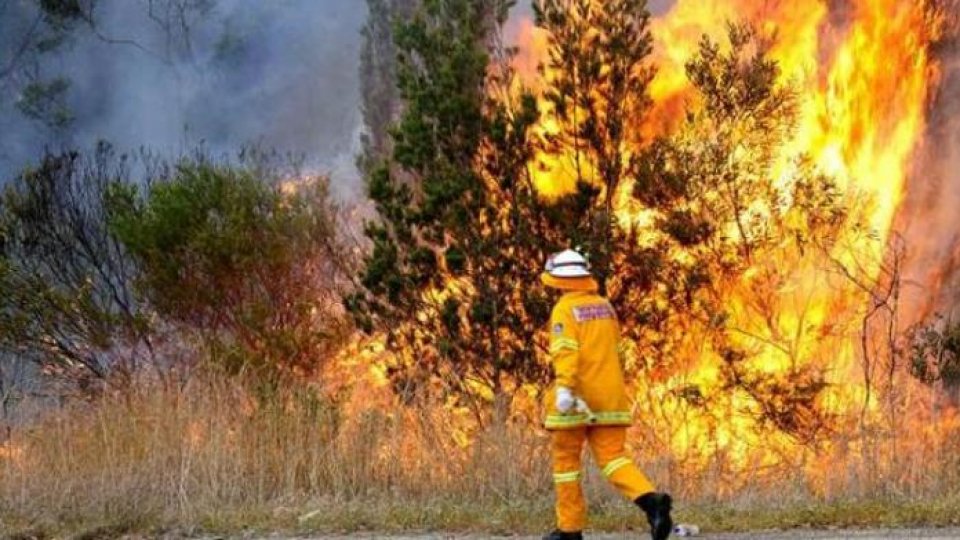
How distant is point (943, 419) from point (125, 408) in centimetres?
821

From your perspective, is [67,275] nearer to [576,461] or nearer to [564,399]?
[576,461]

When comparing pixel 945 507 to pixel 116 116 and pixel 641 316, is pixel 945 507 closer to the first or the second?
pixel 641 316

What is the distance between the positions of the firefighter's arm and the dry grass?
179 centimetres

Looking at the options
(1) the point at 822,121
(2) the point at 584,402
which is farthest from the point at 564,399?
(1) the point at 822,121

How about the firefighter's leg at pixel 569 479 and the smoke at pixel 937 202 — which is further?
the smoke at pixel 937 202

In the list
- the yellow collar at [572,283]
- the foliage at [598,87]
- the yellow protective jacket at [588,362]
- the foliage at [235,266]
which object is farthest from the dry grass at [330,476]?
the foliage at [598,87]

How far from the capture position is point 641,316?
15305 mm

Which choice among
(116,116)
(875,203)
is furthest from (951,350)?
(116,116)

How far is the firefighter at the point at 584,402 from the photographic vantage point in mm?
7375

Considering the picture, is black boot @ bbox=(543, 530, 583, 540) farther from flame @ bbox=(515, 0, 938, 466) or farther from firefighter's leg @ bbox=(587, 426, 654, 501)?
flame @ bbox=(515, 0, 938, 466)

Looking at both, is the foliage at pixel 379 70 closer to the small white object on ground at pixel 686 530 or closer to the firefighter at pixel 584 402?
the small white object on ground at pixel 686 530

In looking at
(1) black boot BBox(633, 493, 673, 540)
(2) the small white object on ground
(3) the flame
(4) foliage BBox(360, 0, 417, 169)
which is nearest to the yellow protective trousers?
(1) black boot BBox(633, 493, 673, 540)

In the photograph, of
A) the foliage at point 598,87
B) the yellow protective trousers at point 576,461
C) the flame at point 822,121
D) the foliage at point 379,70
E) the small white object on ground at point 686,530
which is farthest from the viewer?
the foliage at point 379,70

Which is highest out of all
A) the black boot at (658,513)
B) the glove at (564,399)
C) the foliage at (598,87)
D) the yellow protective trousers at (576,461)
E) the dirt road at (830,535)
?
the foliage at (598,87)
